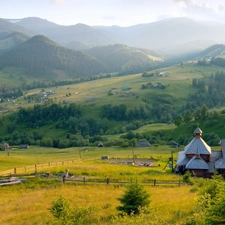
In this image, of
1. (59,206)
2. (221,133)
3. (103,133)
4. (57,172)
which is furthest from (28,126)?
(59,206)

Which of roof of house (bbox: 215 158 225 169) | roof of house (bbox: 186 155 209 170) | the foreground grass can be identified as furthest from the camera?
roof of house (bbox: 186 155 209 170)

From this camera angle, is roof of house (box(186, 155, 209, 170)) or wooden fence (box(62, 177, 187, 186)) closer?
wooden fence (box(62, 177, 187, 186))

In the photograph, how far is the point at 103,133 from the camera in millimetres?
176500

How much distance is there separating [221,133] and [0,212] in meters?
99.9

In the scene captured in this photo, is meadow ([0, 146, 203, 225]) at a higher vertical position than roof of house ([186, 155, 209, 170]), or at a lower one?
higher

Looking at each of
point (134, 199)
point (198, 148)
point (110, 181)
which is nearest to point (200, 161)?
point (198, 148)

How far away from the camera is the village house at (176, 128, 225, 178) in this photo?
62.5 metres

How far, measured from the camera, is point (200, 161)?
63688 mm

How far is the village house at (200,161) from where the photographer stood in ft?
205

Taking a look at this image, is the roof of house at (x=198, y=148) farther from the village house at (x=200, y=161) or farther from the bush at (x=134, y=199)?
the bush at (x=134, y=199)

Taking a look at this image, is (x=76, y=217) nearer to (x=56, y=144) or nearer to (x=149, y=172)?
(x=149, y=172)

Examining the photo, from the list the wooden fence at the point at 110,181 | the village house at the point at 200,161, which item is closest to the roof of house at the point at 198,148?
the village house at the point at 200,161

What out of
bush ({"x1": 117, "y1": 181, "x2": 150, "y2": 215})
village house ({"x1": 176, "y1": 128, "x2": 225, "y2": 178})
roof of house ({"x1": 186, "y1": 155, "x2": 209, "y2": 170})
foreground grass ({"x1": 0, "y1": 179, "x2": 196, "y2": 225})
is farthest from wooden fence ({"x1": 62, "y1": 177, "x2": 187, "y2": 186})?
village house ({"x1": 176, "y1": 128, "x2": 225, "y2": 178})

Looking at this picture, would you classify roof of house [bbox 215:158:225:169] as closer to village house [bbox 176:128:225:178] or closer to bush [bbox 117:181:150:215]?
village house [bbox 176:128:225:178]
